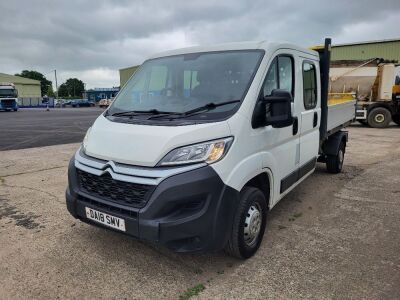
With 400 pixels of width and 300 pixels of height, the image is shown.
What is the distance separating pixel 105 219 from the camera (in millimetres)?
2977

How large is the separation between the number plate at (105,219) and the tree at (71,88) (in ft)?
369

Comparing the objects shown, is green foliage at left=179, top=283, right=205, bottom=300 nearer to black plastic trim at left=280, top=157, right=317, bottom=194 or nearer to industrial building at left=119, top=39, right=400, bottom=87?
black plastic trim at left=280, top=157, right=317, bottom=194

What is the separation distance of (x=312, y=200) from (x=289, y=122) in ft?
7.76

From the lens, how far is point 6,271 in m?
3.17

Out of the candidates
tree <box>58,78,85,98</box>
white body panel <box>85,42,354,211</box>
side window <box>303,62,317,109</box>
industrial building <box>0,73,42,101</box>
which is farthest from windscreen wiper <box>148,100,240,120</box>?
tree <box>58,78,85,98</box>

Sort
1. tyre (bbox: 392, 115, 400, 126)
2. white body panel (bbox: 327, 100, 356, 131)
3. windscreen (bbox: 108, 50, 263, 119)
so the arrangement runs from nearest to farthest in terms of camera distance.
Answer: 1. windscreen (bbox: 108, 50, 263, 119)
2. white body panel (bbox: 327, 100, 356, 131)
3. tyre (bbox: 392, 115, 400, 126)

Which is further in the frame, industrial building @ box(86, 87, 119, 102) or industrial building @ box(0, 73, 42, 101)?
industrial building @ box(0, 73, 42, 101)

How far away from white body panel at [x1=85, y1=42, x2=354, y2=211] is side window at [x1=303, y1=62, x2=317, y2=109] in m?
0.32

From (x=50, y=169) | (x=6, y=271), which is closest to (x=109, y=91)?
(x=50, y=169)

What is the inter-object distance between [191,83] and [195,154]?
42.9 inches

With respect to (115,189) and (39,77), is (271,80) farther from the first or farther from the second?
(39,77)

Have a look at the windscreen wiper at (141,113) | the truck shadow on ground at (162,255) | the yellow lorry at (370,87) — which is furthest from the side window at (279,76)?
the yellow lorry at (370,87)

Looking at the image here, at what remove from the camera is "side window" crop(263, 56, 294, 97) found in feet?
11.3

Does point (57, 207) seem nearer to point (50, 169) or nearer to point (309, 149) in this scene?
point (50, 169)
